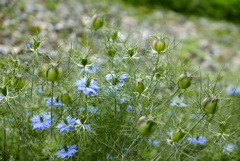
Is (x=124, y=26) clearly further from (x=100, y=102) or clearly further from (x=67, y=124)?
(x=67, y=124)

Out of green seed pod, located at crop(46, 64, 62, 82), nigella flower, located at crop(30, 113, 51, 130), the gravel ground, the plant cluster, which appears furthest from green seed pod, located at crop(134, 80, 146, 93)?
the gravel ground

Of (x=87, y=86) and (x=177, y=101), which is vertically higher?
(x=87, y=86)

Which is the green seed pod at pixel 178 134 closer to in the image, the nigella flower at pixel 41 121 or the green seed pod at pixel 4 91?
the nigella flower at pixel 41 121

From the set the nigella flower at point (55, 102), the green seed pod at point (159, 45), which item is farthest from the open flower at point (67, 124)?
the green seed pod at point (159, 45)

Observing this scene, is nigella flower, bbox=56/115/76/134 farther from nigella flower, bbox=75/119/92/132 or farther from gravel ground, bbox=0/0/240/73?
gravel ground, bbox=0/0/240/73

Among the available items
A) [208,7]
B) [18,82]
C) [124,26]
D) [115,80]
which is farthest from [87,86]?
[208,7]
